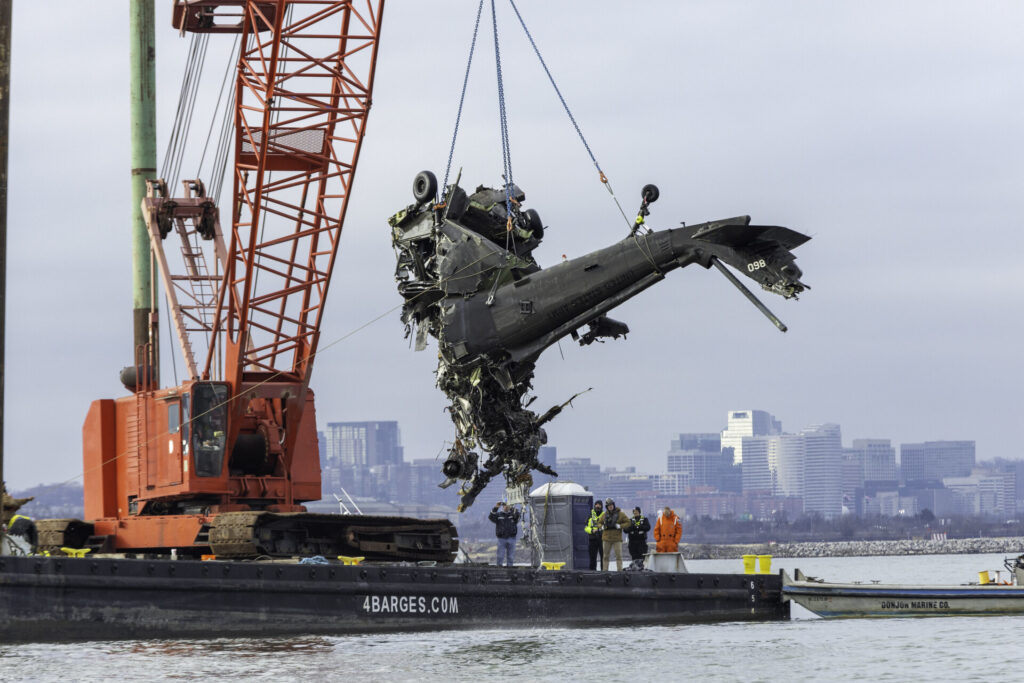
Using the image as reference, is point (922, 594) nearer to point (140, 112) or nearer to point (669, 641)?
point (669, 641)

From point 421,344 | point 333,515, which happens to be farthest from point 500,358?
point 333,515

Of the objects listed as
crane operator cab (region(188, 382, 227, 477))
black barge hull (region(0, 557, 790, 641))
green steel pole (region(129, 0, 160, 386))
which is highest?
green steel pole (region(129, 0, 160, 386))

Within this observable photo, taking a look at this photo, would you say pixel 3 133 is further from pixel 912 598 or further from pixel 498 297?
pixel 912 598

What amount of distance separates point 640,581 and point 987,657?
797 cm

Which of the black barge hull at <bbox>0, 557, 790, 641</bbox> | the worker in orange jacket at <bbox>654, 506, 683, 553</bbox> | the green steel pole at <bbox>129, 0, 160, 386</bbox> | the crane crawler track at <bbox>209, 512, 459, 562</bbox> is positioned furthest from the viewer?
the green steel pole at <bbox>129, 0, 160, 386</bbox>

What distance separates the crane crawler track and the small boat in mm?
7005

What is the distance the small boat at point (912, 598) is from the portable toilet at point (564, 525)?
4.34 metres

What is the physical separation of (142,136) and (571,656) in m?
21.0

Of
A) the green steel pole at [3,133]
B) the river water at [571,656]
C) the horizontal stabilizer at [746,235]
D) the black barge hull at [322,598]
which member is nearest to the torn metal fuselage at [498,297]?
the horizontal stabilizer at [746,235]

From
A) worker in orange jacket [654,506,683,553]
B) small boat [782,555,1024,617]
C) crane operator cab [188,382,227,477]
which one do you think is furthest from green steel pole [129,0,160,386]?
small boat [782,555,1024,617]

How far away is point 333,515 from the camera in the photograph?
30.3 m

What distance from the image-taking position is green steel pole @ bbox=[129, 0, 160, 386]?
39.2m

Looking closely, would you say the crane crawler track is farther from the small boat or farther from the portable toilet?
the small boat

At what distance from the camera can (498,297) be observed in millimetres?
27891
